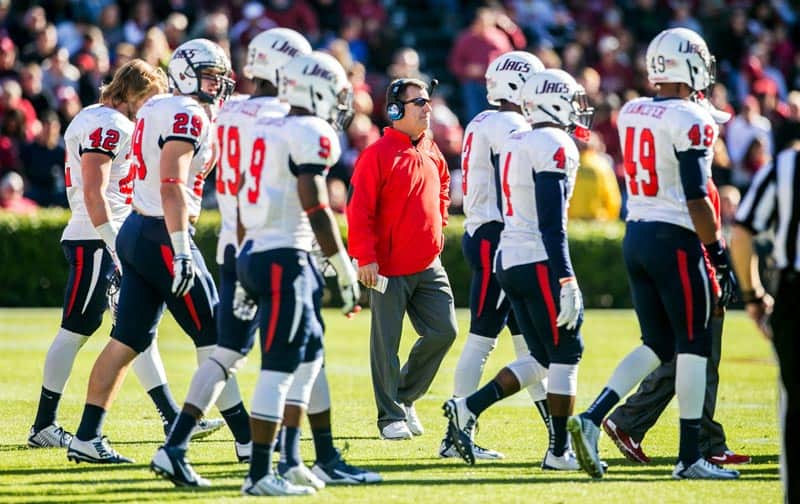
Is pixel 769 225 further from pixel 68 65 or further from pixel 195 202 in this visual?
pixel 68 65

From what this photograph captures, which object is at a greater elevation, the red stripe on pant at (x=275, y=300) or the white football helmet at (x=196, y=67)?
the white football helmet at (x=196, y=67)

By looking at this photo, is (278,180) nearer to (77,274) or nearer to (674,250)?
(674,250)

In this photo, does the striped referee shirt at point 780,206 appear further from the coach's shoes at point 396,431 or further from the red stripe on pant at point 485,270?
the coach's shoes at point 396,431

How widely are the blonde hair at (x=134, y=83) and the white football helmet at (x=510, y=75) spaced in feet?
6.39

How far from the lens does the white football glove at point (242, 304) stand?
675cm

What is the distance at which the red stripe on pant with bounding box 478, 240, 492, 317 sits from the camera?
8.44m

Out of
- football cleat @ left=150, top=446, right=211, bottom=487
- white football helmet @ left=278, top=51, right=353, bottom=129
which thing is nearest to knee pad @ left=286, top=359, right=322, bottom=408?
football cleat @ left=150, top=446, right=211, bottom=487

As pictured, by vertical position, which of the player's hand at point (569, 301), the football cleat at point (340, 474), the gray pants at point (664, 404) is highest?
the player's hand at point (569, 301)

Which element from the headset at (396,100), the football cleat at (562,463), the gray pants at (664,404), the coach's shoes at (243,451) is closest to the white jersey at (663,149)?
the gray pants at (664,404)

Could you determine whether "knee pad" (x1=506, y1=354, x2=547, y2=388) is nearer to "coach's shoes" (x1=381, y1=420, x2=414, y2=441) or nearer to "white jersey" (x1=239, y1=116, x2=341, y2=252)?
"coach's shoes" (x1=381, y1=420, x2=414, y2=441)

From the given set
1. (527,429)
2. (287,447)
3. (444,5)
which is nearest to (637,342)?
(527,429)

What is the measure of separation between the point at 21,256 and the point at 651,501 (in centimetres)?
1185

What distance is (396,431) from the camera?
8773mm

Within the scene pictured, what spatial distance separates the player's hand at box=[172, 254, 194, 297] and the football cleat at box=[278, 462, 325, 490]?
104cm
